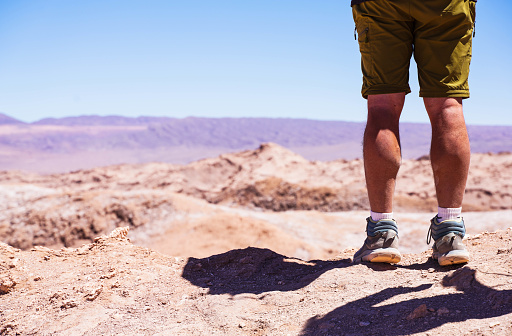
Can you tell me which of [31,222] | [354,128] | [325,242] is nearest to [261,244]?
[325,242]

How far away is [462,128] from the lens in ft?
6.45

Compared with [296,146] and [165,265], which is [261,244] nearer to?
[165,265]

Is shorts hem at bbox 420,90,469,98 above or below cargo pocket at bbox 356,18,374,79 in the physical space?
below

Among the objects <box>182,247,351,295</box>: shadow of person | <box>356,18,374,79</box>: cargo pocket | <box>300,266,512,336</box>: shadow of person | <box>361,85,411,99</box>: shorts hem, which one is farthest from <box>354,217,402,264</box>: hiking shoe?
<box>356,18,374,79</box>: cargo pocket

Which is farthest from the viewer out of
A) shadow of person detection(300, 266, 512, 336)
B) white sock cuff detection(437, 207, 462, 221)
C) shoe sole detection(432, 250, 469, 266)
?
white sock cuff detection(437, 207, 462, 221)

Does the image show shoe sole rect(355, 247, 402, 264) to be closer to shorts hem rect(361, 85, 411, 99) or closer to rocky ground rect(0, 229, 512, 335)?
rocky ground rect(0, 229, 512, 335)

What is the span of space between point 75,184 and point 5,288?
36.1 feet

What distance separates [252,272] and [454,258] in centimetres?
96

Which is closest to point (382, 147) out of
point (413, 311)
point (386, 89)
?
point (386, 89)

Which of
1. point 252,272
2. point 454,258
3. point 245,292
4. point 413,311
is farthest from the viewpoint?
point 252,272

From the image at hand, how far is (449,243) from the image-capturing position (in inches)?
77.6

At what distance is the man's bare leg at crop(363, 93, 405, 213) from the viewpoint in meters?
2.00

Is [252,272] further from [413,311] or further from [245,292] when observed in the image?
[413,311]

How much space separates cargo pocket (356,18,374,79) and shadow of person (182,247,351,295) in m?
0.92
